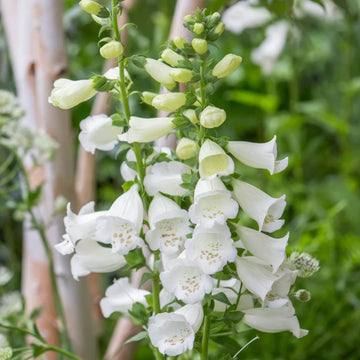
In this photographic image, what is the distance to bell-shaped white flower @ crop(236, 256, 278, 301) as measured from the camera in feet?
1.07

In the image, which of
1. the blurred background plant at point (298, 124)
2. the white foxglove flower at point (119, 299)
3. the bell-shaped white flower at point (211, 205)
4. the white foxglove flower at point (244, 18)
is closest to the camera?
the bell-shaped white flower at point (211, 205)

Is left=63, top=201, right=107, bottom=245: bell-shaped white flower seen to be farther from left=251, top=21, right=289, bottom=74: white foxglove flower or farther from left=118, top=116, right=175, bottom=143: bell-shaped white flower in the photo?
left=251, top=21, right=289, bottom=74: white foxglove flower

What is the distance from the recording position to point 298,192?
43.4 inches

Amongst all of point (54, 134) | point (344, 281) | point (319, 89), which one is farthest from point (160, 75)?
point (319, 89)

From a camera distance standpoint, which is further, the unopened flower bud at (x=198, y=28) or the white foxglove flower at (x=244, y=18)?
the white foxglove flower at (x=244, y=18)

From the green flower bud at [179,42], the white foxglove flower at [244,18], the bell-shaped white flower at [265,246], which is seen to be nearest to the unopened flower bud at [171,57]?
A: the green flower bud at [179,42]

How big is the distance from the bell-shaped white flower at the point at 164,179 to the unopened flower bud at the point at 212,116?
4 cm

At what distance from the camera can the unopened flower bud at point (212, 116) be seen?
30 centimetres

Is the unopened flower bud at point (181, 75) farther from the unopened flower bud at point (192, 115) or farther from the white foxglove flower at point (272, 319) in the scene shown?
the white foxglove flower at point (272, 319)

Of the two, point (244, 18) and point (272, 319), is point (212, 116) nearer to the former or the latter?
point (272, 319)

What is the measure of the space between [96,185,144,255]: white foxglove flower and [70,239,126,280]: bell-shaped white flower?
0.13 ft

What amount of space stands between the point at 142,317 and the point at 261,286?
0.29 feet

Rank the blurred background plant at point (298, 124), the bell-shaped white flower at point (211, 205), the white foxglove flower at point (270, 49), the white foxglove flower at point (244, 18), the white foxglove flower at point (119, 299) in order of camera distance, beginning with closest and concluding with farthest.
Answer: the bell-shaped white flower at point (211, 205)
the white foxglove flower at point (119, 299)
the blurred background plant at point (298, 124)
the white foxglove flower at point (244, 18)
the white foxglove flower at point (270, 49)

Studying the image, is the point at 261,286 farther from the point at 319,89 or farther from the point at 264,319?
the point at 319,89
